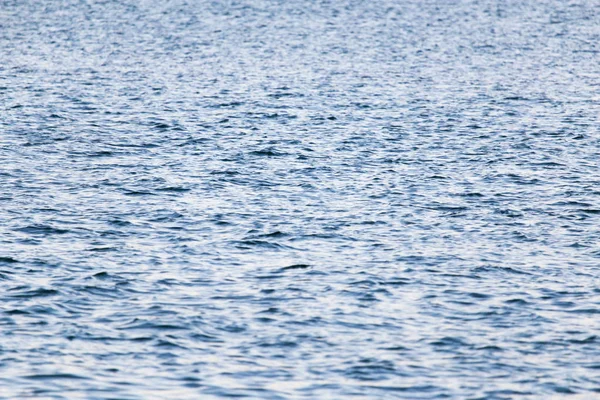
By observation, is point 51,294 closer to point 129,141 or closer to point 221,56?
point 129,141

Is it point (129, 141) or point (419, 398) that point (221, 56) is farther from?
point (419, 398)

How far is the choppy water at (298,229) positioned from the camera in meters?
27.8

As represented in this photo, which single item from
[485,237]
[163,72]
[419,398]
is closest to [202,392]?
[419,398]

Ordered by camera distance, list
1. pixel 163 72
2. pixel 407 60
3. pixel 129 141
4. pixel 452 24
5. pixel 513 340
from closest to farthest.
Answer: pixel 513 340
pixel 129 141
pixel 163 72
pixel 407 60
pixel 452 24

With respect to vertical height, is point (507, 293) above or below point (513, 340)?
above

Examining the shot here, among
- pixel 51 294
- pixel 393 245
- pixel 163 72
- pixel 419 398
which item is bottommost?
pixel 419 398

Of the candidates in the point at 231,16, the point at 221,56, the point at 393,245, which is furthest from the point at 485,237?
the point at 231,16

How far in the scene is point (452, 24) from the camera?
121m

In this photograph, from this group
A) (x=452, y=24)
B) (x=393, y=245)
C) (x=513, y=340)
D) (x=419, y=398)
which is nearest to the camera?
(x=419, y=398)

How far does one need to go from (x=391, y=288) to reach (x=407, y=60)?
57498mm

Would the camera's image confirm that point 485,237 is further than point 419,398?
Yes

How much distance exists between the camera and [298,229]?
1586 inches

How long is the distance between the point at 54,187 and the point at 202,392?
2160 centimetres

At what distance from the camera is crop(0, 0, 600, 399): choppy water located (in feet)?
91.0
